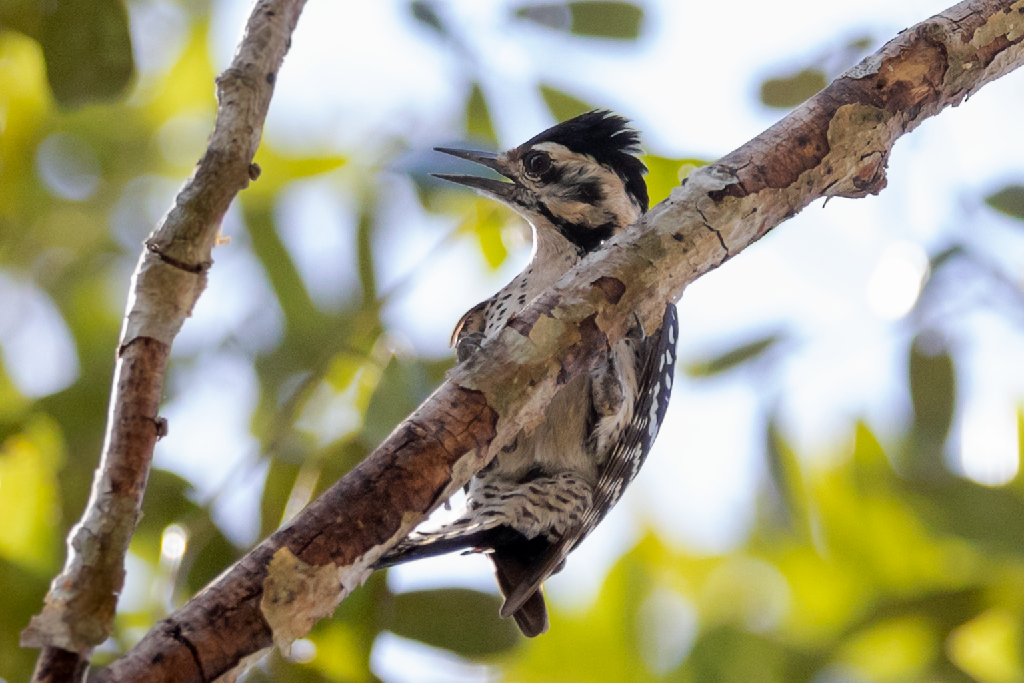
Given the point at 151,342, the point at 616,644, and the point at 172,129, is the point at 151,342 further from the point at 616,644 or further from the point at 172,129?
the point at 172,129

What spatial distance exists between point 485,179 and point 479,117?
0.58 feet

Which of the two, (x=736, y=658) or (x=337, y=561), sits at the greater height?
(x=337, y=561)

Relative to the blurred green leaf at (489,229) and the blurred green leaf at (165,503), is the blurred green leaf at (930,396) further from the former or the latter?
the blurred green leaf at (165,503)

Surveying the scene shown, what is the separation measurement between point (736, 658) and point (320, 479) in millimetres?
1364

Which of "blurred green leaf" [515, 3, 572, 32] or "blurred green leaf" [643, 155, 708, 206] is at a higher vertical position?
"blurred green leaf" [515, 3, 572, 32]

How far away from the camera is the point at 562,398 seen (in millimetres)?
2586

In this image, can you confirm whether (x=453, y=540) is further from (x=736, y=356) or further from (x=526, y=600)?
(x=736, y=356)

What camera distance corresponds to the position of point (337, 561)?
1246mm

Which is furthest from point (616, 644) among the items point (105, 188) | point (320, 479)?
point (105, 188)

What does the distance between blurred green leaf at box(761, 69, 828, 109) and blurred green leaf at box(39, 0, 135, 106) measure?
162 centimetres

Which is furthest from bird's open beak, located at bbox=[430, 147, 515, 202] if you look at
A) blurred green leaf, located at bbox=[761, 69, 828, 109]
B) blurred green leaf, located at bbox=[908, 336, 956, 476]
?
blurred green leaf, located at bbox=[908, 336, 956, 476]

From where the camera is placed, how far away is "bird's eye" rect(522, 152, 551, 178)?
298cm

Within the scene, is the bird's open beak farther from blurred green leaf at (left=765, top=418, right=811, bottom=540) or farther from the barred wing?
blurred green leaf at (left=765, top=418, right=811, bottom=540)

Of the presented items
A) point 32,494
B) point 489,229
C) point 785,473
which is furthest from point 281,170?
point 785,473
